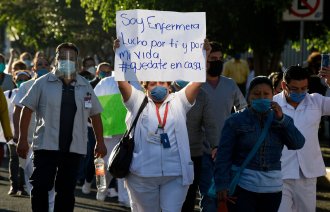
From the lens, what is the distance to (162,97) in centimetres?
817

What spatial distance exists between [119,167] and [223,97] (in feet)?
6.47

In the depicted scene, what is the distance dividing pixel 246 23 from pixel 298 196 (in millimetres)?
7861

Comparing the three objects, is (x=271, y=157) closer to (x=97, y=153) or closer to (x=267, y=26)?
(x=97, y=153)

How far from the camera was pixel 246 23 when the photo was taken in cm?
1620

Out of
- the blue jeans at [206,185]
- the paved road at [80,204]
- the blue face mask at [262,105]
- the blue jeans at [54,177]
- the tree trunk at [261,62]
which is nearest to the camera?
the blue face mask at [262,105]

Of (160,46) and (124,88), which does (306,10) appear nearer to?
(160,46)

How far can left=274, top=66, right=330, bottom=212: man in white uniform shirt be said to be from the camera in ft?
28.0

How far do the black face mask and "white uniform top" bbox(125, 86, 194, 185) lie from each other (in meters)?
1.48

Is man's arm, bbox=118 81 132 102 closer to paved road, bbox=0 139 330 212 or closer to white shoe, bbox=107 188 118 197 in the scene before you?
paved road, bbox=0 139 330 212

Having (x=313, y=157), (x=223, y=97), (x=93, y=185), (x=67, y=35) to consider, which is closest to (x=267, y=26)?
(x=93, y=185)

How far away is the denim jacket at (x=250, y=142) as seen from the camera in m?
7.51

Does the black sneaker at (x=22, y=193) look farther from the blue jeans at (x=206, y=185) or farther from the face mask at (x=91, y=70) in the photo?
the blue jeans at (x=206, y=185)

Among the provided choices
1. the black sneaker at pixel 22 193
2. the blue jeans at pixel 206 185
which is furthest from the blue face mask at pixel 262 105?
the black sneaker at pixel 22 193

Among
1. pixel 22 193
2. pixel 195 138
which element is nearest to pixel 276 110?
pixel 195 138
